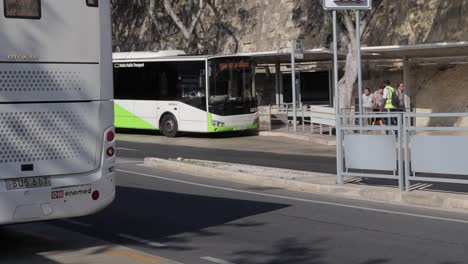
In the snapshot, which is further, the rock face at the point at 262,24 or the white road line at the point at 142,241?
the rock face at the point at 262,24

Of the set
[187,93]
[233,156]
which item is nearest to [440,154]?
[233,156]


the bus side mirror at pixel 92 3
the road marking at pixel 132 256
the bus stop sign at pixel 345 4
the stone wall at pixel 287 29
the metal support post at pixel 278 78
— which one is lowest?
the road marking at pixel 132 256

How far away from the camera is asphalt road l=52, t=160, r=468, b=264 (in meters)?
8.23

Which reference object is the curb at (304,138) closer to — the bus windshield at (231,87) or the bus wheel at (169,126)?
the bus windshield at (231,87)

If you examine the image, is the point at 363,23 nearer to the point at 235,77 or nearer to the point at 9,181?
the point at 235,77

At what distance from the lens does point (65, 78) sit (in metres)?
8.26

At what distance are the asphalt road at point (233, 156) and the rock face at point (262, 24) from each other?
12129 mm

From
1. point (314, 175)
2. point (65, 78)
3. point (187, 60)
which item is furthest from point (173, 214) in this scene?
point (187, 60)

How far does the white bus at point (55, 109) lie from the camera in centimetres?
785

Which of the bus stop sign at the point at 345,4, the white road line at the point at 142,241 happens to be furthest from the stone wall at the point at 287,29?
the white road line at the point at 142,241

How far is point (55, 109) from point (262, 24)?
31.2m

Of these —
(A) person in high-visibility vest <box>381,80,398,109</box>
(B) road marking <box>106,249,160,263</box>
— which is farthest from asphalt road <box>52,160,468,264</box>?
(A) person in high-visibility vest <box>381,80,398,109</box>

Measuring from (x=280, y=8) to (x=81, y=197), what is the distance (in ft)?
100

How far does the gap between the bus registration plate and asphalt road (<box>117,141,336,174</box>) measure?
9.17m
